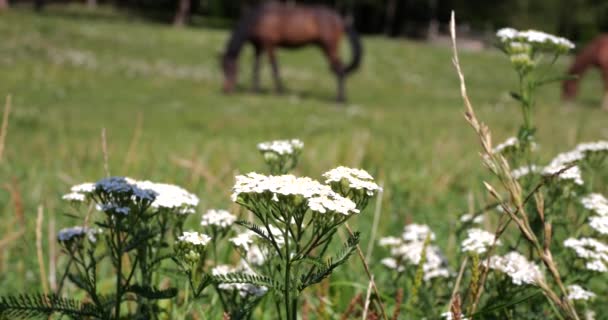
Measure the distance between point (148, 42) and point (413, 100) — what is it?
16664 mm

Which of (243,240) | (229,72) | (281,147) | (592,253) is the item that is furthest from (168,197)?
(229,72)

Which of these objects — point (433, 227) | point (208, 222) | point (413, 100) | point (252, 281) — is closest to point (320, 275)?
point (252, 281)

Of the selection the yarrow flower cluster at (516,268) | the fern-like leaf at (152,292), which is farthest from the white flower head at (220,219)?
the yarrow flower cluster at (516,268)

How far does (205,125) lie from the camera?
1236 centimetres

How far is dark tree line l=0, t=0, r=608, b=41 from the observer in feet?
224

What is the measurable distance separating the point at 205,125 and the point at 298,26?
9472 mm

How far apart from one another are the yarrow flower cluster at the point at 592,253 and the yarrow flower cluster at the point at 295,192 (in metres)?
0.99

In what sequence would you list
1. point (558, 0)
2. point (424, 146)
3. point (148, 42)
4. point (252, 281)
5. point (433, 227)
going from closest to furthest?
1. point (252, 281)
2. point (433, 227)
3. point (424, 146)
4. point (148, 42)
5. point (558, 0)

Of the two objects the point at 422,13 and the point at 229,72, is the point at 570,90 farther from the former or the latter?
the point at 422,13

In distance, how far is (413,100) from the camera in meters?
24.1

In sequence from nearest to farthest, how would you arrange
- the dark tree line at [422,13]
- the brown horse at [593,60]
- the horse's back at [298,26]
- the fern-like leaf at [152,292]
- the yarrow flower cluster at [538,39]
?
the fern-like leaf at [152,292], the yarrow flower cluster at [538,39], the horse's back at [298,26], the brown horse at [593,60], the dark tree line at [422,13]

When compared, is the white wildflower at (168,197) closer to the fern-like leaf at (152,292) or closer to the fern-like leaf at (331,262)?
the fern-like leaf at (152,292)

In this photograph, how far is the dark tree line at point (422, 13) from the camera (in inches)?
2692

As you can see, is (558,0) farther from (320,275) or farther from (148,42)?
(320,275)
